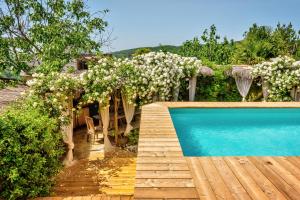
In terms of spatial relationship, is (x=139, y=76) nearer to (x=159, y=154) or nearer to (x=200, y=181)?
(x=159, y=154)

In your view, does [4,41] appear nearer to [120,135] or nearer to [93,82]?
[93,82]

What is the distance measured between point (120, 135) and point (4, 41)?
4962mm

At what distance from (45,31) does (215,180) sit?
8.38 m

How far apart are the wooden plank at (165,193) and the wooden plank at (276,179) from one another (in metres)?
1.04

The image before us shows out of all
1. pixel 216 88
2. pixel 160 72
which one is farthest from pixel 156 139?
pixel 216 88

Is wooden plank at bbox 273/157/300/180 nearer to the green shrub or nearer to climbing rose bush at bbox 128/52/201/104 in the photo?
the green shrub

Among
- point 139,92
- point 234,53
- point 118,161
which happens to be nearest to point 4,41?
point 139,92

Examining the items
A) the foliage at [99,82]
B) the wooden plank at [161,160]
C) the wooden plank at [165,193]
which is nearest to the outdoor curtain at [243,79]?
the foliage at [99,82]

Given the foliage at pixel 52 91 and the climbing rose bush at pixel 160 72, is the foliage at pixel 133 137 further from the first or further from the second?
the foliage at pixel 52 91

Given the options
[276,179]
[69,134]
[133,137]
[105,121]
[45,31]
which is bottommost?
[133,137]

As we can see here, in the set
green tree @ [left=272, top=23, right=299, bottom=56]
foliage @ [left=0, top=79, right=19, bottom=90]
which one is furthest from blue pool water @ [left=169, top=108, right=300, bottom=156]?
green tree @ [left=272, top=23, right=299, bottom=56]

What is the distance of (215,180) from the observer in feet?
11.3

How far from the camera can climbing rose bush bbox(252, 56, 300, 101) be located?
10.4 metres

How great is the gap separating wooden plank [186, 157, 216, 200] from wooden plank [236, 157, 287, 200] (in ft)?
1.90
